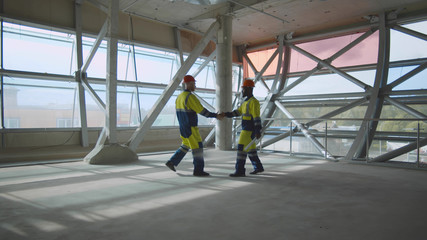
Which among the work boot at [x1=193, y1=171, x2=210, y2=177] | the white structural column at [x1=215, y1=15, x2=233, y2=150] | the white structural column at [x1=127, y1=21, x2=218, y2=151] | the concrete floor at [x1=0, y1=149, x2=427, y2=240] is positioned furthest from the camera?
the white structural column at [x1=215, y1=15, x2=233, y2=150]

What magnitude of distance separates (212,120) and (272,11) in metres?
5.83

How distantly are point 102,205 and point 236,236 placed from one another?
1.73 meters

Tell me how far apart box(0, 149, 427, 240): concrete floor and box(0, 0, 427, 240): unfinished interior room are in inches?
1.1

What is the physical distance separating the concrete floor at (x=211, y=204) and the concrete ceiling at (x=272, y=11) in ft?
18.3

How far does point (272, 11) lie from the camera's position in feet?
30.9

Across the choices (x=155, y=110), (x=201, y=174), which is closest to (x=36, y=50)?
(x=155, y=110)

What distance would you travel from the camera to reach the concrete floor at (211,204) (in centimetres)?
253

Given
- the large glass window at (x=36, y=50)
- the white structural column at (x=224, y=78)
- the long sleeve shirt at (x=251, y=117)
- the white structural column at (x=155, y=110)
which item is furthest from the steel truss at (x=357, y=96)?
the large glass window at (x=36, y=50)

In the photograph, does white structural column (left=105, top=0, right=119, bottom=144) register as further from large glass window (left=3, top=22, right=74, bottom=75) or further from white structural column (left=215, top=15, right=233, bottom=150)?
white structural column (left=215, top=15, right=233, bottom=150)

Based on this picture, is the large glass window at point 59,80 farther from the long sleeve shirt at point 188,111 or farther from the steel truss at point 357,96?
the steel truss at point 357,96

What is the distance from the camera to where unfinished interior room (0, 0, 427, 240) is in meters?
2.96

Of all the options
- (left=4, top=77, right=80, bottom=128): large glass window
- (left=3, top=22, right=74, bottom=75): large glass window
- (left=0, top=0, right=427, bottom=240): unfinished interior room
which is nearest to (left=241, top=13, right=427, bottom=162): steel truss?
(left=0, top=0, right=427, bottom=240): unfinished interior room

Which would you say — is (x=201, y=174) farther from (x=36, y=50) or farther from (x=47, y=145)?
(x=36, y=50)

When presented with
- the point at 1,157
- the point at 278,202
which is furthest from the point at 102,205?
the point at 1,157
